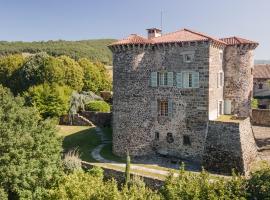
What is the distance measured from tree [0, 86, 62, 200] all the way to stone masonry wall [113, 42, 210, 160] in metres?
8.15

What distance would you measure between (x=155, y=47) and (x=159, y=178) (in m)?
13.3

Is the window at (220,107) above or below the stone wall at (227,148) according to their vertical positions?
above

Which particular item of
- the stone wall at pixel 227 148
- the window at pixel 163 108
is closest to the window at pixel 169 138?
the window at pixel 163 108

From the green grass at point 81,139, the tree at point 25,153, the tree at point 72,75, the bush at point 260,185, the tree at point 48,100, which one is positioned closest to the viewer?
the bush at point 260,185

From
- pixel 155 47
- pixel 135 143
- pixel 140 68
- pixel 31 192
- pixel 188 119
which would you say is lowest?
pixel 31 192

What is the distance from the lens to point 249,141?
31.8 m

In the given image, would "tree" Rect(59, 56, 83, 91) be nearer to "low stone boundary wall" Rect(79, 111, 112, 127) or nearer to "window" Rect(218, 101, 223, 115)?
"low stone boundary wall" Rect(79, 111, 112, 127)

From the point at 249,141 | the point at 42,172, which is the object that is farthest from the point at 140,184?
the point at 249,141

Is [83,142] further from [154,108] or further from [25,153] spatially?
[25,153]

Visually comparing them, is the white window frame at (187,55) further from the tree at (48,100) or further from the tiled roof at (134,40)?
the tree at (48,100)

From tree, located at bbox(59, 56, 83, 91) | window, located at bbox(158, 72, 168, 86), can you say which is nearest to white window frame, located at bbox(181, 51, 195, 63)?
window, located at bbox(158, 72, 168, 86)

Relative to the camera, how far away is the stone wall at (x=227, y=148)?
2941 centimetres

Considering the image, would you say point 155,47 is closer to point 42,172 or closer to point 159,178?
point 159,178

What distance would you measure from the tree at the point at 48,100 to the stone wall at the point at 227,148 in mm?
26166
